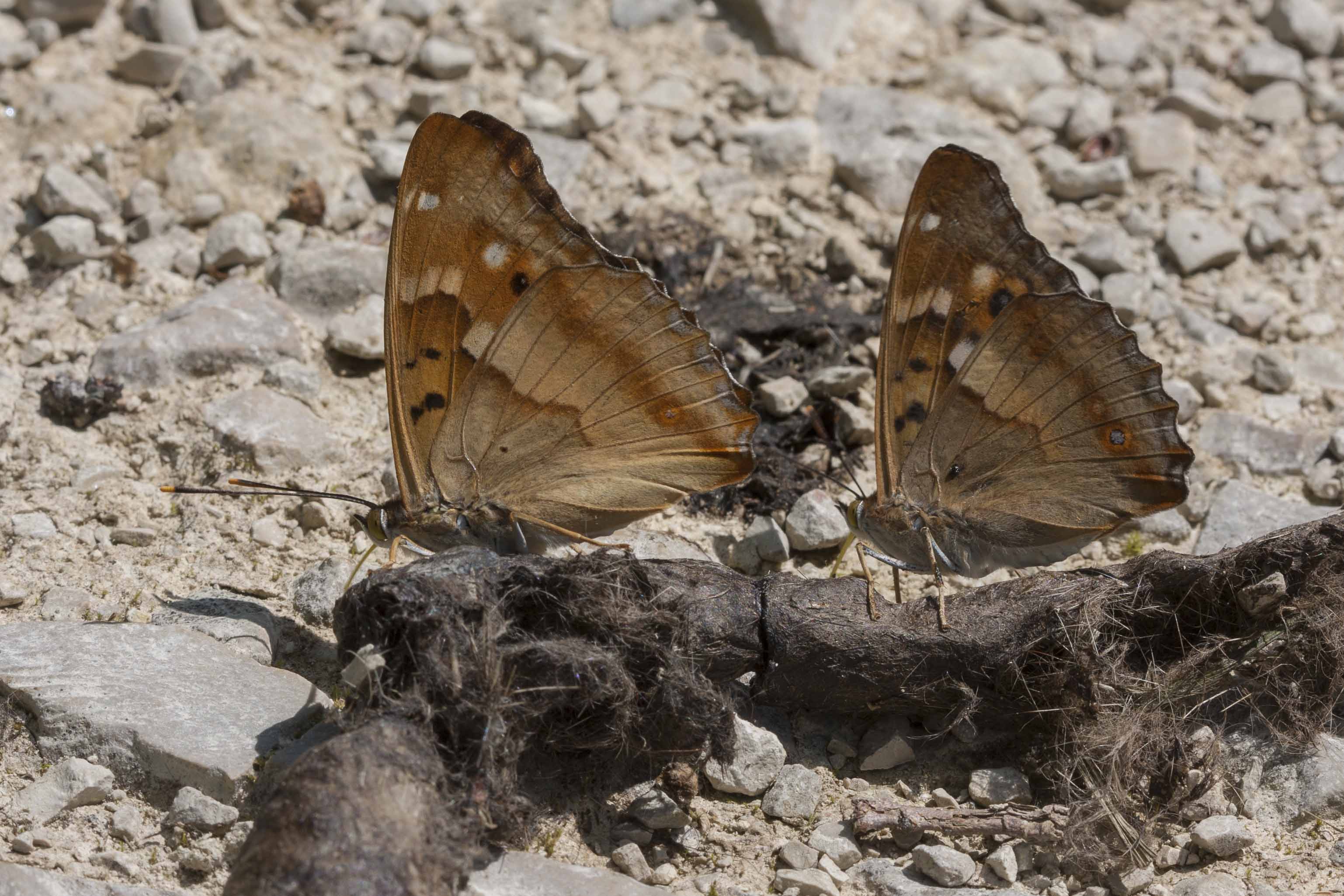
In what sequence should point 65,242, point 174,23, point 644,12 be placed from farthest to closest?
point 644,12
point 174,23
point 65,242

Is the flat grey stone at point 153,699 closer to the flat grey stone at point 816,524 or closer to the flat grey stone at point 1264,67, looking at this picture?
the flat grey stone at point 816,524

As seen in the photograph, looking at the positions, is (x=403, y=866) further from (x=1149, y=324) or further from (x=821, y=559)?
(x=1149, y=324)

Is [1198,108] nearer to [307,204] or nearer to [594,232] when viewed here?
[594,232]

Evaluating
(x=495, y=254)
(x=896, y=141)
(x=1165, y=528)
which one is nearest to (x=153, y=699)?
(x=495, y=254)

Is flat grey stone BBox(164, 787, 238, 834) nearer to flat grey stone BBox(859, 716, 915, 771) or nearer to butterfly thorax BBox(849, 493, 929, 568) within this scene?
flat grey stone BBox(859, 716, 915, 771)

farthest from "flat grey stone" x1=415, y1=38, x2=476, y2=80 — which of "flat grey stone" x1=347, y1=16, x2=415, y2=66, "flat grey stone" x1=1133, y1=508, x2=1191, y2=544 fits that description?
"flat grey stone" x1=1133, y1=508, x2=1191, y2=544

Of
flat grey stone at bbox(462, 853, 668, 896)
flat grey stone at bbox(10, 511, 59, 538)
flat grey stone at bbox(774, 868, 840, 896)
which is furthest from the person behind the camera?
flat grey stone at bbox(10, 511, 59, 538)
